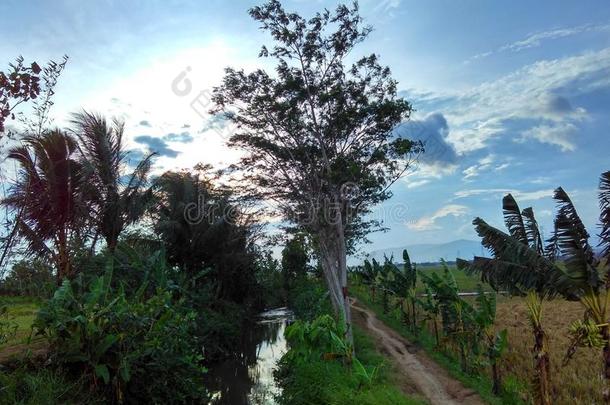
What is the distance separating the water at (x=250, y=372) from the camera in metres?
12.2

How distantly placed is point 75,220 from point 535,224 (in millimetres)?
12040

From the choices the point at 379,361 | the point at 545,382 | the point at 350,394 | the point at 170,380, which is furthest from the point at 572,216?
the point at 170,380

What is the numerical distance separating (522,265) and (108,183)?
12549 mm

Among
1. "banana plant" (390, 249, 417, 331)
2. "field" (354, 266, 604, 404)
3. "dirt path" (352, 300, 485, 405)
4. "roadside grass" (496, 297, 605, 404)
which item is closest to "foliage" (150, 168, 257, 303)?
"banana plant" (390, 249, 417, 331)

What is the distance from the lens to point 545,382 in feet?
30.6

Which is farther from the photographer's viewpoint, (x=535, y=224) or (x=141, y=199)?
(x=141, y=199)

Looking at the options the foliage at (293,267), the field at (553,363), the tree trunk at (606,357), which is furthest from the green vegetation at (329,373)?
the foliage at (293,267)

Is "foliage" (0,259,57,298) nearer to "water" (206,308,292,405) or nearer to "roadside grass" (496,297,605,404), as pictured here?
"water" (206,308,292,405)

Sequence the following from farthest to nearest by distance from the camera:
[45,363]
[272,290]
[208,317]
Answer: [272,290]
[208,317]
[45,363]

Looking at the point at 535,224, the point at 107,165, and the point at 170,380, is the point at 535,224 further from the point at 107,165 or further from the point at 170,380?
the point at 107,165

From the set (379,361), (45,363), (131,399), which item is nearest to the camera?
(45,363)

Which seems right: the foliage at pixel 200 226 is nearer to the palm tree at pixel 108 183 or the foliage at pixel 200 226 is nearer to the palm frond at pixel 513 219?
the palm tree at pixel 108 183

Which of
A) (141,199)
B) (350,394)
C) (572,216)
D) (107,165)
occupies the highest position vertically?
(107,165)

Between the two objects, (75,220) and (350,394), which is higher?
(75,220)
